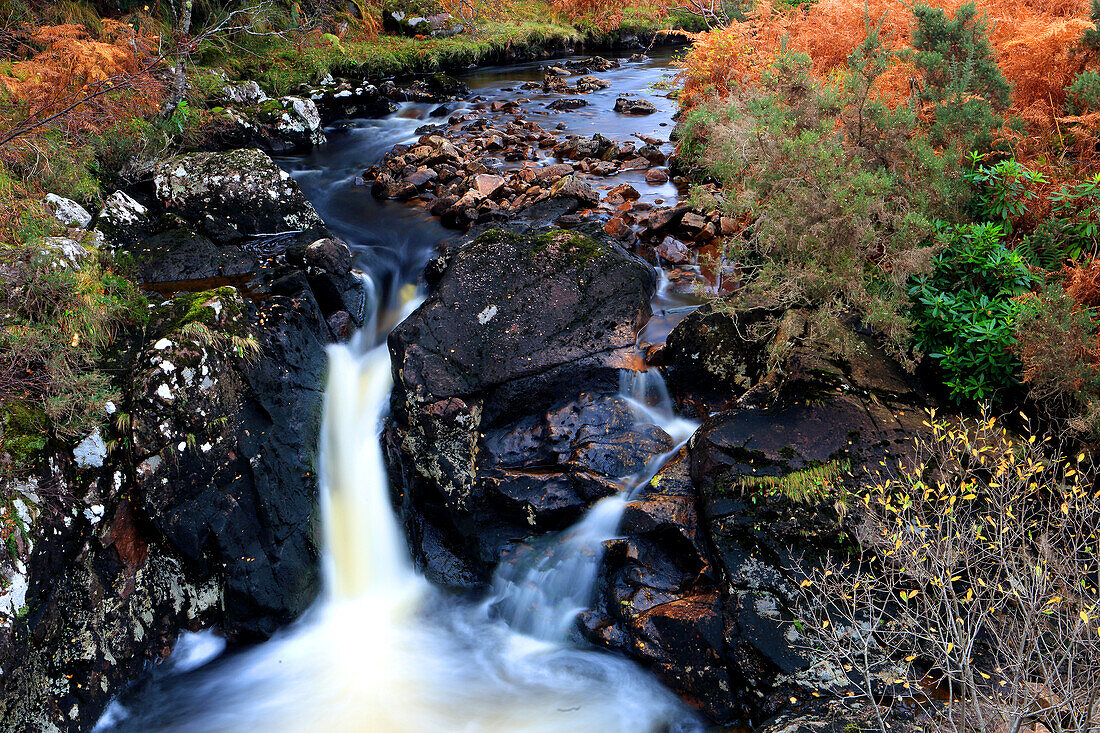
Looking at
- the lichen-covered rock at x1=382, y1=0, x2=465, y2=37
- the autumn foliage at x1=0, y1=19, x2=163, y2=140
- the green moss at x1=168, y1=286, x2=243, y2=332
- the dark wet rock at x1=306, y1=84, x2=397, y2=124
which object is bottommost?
the green moss at x1=168, y1=286, x2=243, y2=332

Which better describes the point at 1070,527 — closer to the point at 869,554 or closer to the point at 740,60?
the point at 869,554

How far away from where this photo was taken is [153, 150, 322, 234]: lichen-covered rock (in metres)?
9.59

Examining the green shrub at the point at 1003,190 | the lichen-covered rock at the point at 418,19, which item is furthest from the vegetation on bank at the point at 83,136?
the green shrub at the point at 1003,190

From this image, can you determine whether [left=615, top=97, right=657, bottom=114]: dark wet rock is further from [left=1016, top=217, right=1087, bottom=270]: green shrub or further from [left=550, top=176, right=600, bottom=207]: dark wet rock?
[left=1016, top=217, right=1087, bottom=270]: green shrub

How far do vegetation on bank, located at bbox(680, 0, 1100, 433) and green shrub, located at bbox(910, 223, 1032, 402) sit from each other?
0.6 inches

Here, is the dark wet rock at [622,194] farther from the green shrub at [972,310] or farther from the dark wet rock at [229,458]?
the dark wet rock at [229,458]

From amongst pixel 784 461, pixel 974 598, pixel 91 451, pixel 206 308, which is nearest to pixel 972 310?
pixel 784 461

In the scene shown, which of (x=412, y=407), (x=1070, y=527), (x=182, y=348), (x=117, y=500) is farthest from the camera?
(x=412, y=407)

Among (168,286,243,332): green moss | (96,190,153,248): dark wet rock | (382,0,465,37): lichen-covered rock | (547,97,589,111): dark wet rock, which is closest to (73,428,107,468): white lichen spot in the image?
(168,286,243,332): green moss

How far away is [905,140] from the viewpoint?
21.4 ft

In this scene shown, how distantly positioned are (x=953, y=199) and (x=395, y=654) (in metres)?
7.07

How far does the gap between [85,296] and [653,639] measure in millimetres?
6470

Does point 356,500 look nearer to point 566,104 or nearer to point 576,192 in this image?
point 576,192

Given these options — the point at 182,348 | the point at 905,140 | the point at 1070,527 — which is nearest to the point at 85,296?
the point at 182,348
